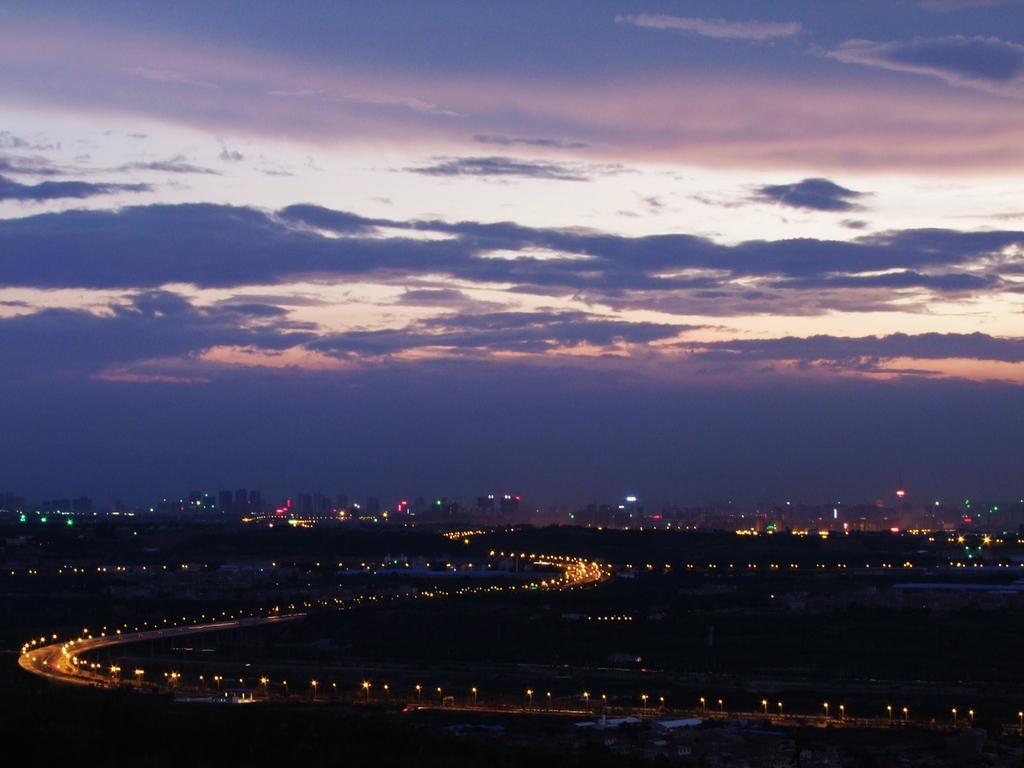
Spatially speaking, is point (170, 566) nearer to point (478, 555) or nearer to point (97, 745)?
point (478, 555)

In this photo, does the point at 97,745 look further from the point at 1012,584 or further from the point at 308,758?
the point at 1012,584

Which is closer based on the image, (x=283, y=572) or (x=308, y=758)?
(x=308, y=758)

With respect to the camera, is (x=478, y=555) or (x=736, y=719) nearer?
(x=736, y=719)

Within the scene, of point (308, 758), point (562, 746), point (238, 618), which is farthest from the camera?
point (238, 618)

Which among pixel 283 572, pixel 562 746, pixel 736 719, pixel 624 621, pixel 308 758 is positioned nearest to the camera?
pixel 308 758

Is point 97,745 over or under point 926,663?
over

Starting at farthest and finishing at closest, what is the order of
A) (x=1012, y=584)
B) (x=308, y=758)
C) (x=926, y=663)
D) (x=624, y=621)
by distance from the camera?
1. (x=1012, y=584)
2. (x=624, y=621)
3. (x=926, y=663)
4. (x=308, y=758)

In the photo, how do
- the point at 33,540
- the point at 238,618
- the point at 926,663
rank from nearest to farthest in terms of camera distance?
the point at 926,663, the point at 238,618, the point at 33,540

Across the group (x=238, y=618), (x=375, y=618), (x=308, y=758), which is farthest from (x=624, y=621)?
(x=308, y=758)

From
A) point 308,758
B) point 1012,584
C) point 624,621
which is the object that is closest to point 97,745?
point 308,758
